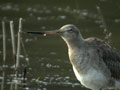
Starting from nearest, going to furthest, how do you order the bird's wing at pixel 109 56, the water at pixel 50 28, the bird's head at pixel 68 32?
the bird's head at pixel 68 32
the bird's wing at pixel 109 56
the water at pixel 50 28

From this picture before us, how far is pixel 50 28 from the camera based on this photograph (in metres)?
15.2

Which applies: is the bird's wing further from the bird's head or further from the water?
the water

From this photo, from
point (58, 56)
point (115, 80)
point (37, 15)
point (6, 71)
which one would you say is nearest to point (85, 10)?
point (37, 15)

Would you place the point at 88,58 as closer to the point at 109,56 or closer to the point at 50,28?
the point at 109,56

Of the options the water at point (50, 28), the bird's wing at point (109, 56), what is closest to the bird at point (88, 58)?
the bird's wing at point (109, 56)

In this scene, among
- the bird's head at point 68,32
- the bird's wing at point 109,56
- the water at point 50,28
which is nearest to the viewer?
the bird's head at point 68,32

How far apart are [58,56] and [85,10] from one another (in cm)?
388

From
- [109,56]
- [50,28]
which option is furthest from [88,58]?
[50,28]

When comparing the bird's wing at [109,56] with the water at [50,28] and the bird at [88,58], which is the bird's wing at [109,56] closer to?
the bird at [88,58]

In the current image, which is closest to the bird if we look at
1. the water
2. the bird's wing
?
the bird's wing

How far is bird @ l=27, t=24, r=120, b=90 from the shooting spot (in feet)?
31.3

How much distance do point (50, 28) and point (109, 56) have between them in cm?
539

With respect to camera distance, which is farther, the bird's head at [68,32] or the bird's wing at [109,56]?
the bird's wing at [109,56]

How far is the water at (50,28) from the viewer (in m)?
11.8
